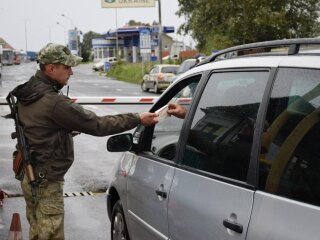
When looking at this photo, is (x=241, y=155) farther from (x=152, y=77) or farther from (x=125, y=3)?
(x=125, y=3)

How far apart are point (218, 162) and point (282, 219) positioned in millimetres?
752

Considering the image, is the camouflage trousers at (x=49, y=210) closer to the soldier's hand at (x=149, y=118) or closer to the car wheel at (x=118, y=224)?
the car wheel at (x=118, y=224)

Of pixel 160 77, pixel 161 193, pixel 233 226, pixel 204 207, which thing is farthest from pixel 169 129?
pixel 160 77

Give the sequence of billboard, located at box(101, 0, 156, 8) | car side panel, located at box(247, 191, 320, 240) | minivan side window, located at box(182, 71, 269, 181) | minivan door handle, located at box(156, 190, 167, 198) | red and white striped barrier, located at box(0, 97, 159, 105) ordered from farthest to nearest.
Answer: billboard, located at box(101, 0, 156, 8) → red and white striped barrier, located at box(0, 97, 159, 105) → minivan door handle, located at box(156, 190, 167, 198) → minivan side window, located at box(182, 71, 269, 181) → car side panel, located at box(247, 191, 320, 240)

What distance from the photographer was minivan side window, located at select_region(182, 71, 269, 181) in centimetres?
276

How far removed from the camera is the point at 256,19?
3203cm

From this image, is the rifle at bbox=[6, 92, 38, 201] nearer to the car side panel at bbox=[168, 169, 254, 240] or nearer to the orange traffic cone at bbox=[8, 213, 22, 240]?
the orange traffic cone at bbox=[8, 213, 22, 240]

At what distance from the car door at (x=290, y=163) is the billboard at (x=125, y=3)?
98.3ft

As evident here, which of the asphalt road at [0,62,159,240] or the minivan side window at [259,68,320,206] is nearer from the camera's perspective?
the minivan side window at [259,68,320,206]

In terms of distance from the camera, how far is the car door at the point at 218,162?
2650 mm

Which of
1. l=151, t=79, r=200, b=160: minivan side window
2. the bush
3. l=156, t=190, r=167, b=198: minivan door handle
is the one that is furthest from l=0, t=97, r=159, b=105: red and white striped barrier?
the bush

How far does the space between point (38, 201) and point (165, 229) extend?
1.04 metres

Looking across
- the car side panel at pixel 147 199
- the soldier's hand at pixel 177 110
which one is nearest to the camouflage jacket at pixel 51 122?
the soldier's hand at pixel 177 110

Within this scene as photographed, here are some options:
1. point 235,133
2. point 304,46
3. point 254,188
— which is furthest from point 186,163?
point 304,46
